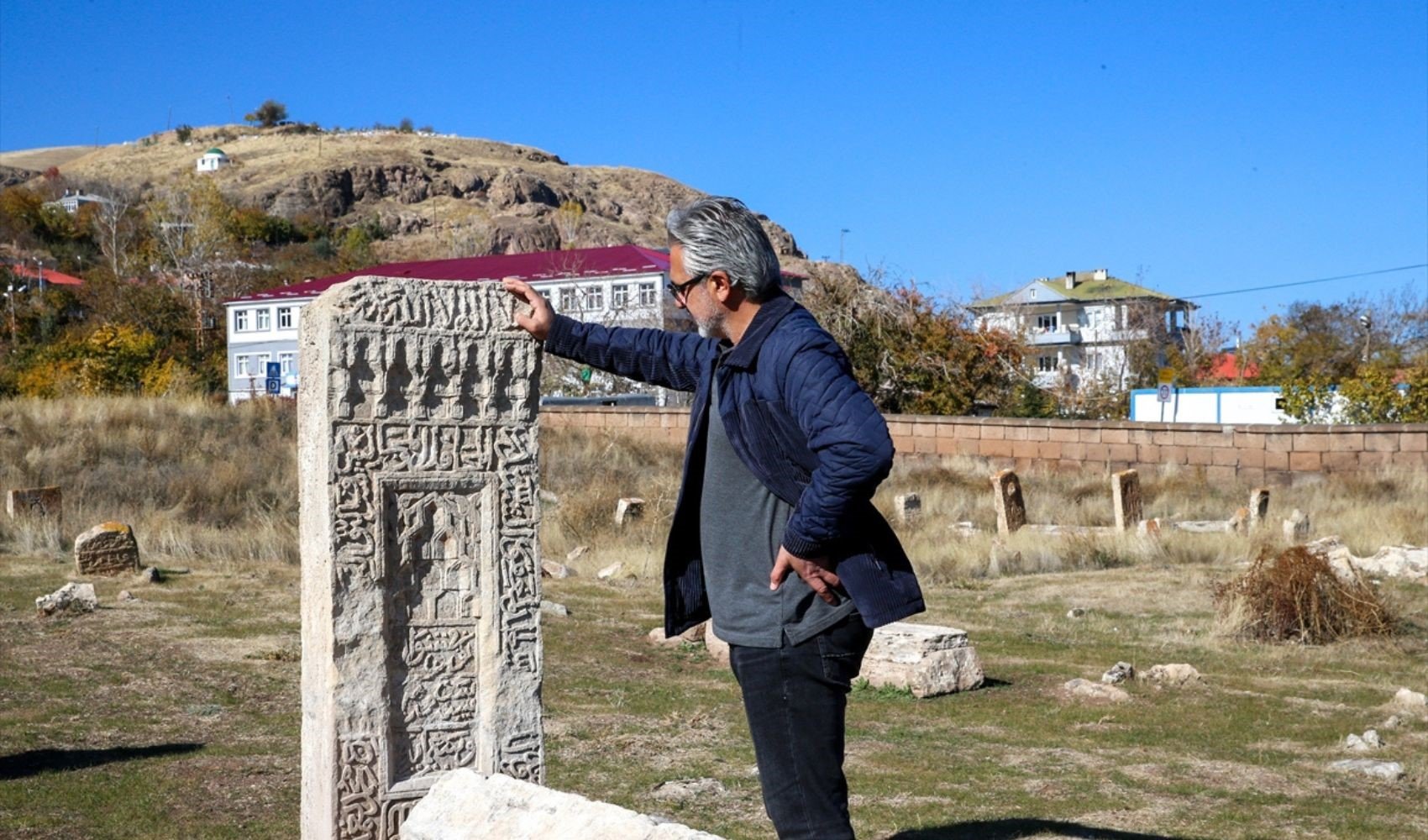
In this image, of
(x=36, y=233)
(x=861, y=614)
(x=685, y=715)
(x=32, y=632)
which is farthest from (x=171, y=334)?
(x=861, y=614)

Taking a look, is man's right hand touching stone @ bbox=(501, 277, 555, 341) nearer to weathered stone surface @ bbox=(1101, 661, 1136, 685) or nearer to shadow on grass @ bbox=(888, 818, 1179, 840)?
shadow on grass @ bbox=(888, 818, 1179, 840)

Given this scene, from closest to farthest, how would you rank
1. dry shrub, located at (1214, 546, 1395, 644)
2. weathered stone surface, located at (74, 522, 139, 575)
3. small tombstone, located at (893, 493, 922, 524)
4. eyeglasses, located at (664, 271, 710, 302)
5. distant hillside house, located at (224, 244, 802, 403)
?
eyeglasses, located at (664, 271, 710, 302) < dry shrub, located at (1214, 546, 1395, 644) < weathered stone surface, located at (74, 522, 139, 575) < small tombstone, located at (893, 493, 922, 524) < distant hillside house, located at (224, 244, 802, 403)

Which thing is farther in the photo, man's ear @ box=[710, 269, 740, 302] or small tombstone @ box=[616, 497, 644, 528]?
small tombstone @ box=[616, 497, 644, 528]

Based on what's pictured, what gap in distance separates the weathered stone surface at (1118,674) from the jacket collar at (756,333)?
6.40m

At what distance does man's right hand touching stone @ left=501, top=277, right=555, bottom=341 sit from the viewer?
4578 millimetres

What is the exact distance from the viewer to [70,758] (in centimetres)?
642

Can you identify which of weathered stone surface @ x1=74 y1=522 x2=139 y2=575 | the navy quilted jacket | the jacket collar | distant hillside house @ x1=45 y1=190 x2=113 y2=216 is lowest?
weathered stone surface @ x1=74 y1=522 x2=139 y2=575

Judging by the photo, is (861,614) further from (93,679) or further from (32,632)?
(32,632)

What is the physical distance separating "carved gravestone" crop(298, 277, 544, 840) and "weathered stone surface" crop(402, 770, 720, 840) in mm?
599

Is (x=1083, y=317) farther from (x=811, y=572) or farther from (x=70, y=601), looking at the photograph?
(x=811, y=572)

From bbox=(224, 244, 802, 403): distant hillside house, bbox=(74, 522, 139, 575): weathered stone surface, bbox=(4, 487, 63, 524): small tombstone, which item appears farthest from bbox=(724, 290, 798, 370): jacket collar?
bbox=(224, 244, 802, 403): distant hillside house

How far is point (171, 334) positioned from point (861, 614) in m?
52.0

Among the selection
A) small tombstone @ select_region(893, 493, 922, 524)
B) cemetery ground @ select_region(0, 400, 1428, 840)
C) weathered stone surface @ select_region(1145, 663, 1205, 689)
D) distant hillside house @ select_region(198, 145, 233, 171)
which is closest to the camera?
cemetery ground @ select_region(0, 400, 1428, 840)

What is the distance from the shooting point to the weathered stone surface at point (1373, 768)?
6.77 meters
